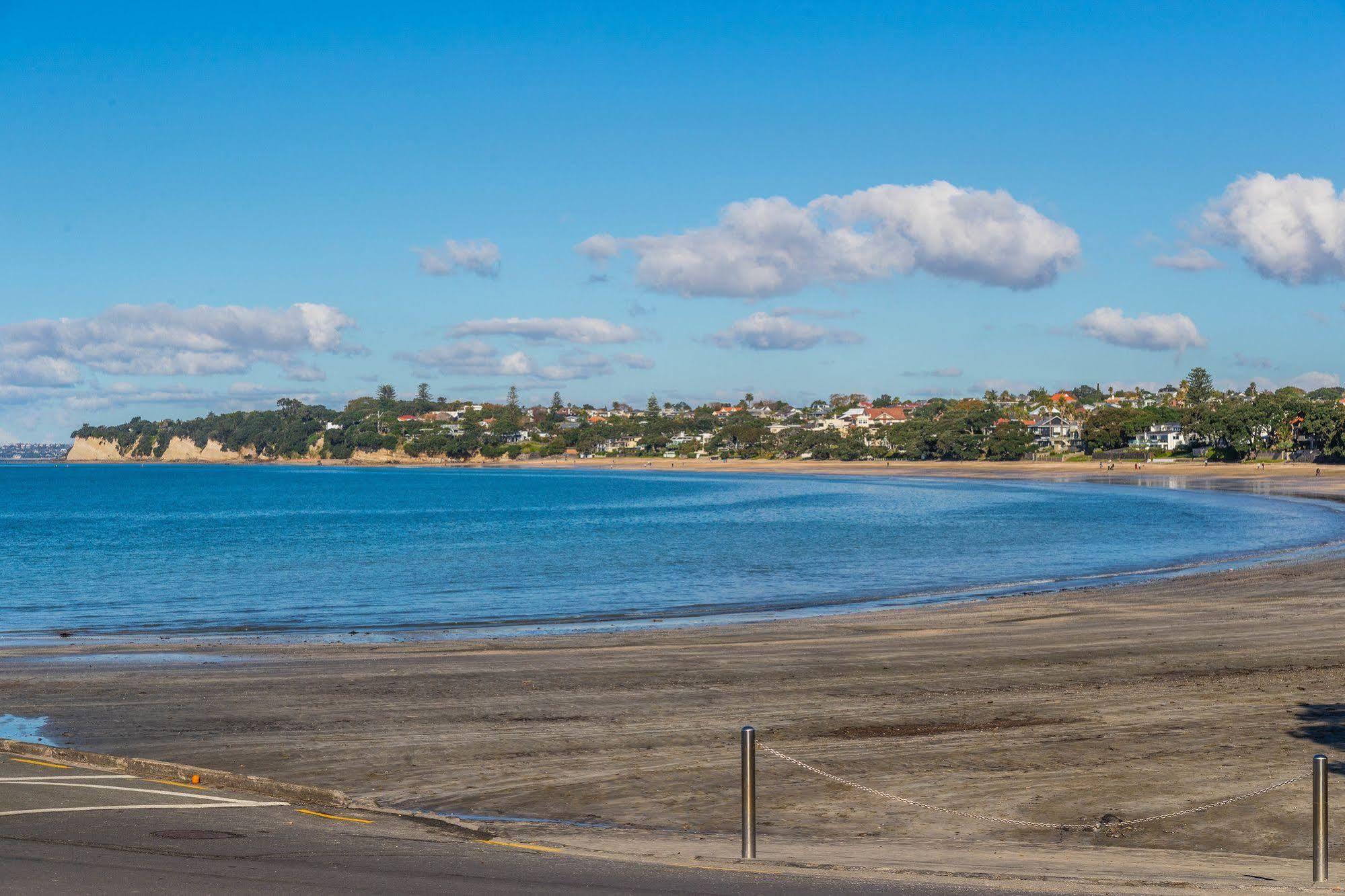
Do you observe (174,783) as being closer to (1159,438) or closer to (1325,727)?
(1325,727)

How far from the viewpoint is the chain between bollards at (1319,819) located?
24.8ft

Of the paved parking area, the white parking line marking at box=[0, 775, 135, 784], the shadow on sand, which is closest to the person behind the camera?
the paved parking area

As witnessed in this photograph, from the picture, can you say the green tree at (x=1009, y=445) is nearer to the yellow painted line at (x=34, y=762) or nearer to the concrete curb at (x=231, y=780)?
the concrete curb at (x=231, y=780)

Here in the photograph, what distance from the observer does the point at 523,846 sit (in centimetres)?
949

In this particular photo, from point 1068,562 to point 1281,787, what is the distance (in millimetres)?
33594

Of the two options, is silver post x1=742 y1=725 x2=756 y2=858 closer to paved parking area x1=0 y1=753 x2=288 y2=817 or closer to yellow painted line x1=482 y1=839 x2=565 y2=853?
yellow painted line x1=482 y1=839 x2=565 y2=853

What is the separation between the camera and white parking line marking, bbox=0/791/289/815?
10.1 m

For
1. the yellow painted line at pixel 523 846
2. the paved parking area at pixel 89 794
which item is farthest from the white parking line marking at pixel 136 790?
the yellow painted line at pixel 523 846

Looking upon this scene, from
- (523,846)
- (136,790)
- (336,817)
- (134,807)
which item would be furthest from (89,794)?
(523,846)

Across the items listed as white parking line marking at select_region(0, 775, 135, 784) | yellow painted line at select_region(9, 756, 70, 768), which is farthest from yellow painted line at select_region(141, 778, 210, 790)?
yellow painted line at select_region(9, 756, 70, 768)

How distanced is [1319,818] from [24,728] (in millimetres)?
13863

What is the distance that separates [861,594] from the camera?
3428 centimetres

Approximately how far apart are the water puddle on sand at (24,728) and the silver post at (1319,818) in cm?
1244

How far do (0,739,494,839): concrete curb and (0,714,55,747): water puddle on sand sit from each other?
0.72 metres
